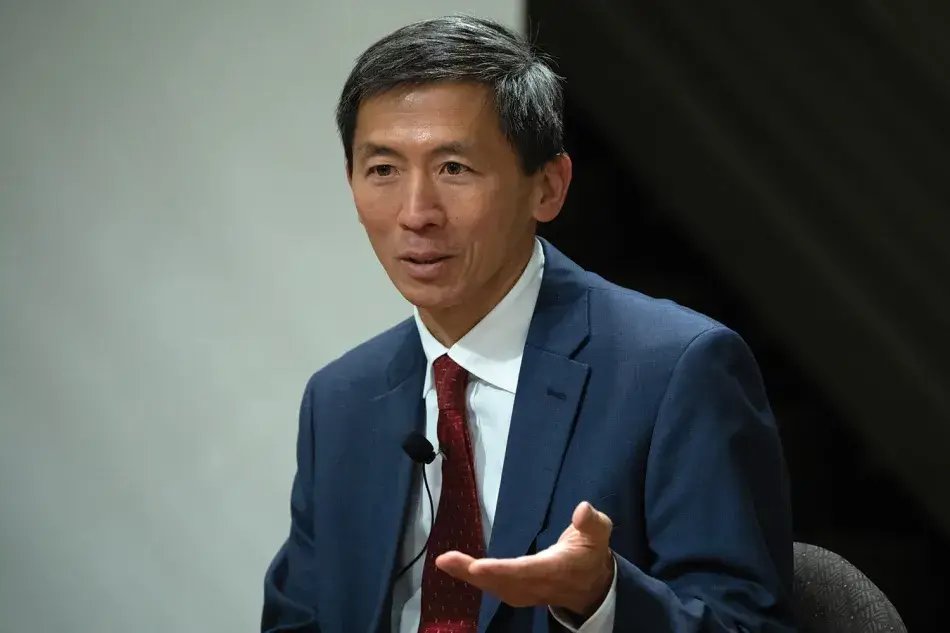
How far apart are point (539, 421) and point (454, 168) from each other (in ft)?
1.25

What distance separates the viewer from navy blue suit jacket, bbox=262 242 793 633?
1637mm

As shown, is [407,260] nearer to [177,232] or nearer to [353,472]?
[353,472]

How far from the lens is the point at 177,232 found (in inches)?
121

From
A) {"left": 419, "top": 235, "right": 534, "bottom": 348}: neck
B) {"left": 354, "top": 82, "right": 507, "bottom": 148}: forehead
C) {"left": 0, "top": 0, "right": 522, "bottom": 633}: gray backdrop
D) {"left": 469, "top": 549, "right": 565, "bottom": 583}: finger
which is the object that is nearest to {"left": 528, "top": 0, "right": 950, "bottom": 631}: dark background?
{"left": 0, "top": 0, "right": 522, "bottom": 633}: gray backdrop

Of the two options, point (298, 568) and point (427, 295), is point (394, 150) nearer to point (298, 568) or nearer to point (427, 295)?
point (427, 295)

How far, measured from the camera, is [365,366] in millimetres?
2035

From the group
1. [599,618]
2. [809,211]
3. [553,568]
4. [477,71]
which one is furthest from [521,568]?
[809,211]

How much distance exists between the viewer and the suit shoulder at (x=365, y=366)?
202 centimetres

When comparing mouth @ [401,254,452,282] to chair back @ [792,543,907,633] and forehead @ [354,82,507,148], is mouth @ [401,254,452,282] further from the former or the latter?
chair back @ [792,543,907,633]

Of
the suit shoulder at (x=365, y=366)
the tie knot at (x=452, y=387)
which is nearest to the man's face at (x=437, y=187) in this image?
the tie knot at (x=452, y=387)

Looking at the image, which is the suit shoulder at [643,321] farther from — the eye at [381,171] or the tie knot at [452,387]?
the eye at [381,171]

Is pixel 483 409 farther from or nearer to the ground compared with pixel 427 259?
nearer to the ground

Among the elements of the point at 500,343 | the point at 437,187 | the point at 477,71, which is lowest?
the point at 500,343

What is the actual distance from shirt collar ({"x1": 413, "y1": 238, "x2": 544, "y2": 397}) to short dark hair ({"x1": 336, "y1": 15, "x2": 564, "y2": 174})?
0.21 metres
